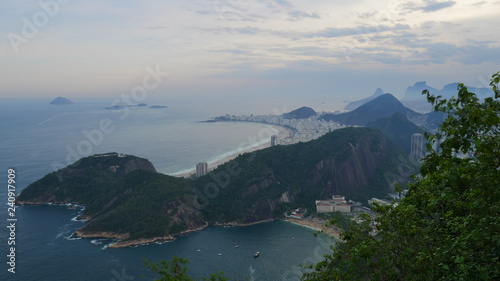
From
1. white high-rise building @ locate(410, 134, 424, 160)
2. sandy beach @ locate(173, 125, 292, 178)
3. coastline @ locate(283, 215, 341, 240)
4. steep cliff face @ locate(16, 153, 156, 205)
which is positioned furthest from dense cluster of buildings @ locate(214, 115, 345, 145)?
coastline @ locate(283, 215, 341, 240)

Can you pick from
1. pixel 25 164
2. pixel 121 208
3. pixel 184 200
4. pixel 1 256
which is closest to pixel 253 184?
pixel 184 200

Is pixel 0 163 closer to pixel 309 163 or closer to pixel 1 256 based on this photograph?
pixel 1 256

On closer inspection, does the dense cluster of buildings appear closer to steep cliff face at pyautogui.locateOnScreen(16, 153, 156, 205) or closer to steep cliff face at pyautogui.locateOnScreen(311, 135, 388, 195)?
steep cliff face at pyautogui.locateOnScreen(311, 135, 388, 195)

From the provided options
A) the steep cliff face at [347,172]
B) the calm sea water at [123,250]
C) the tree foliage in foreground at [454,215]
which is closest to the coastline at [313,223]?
the calm sea water at [123,250]

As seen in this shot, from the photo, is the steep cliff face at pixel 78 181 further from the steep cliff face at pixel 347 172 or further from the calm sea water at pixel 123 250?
the steep cliff face at pixel 347 172

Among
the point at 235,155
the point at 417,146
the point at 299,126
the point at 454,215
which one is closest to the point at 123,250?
the point at 454,215
